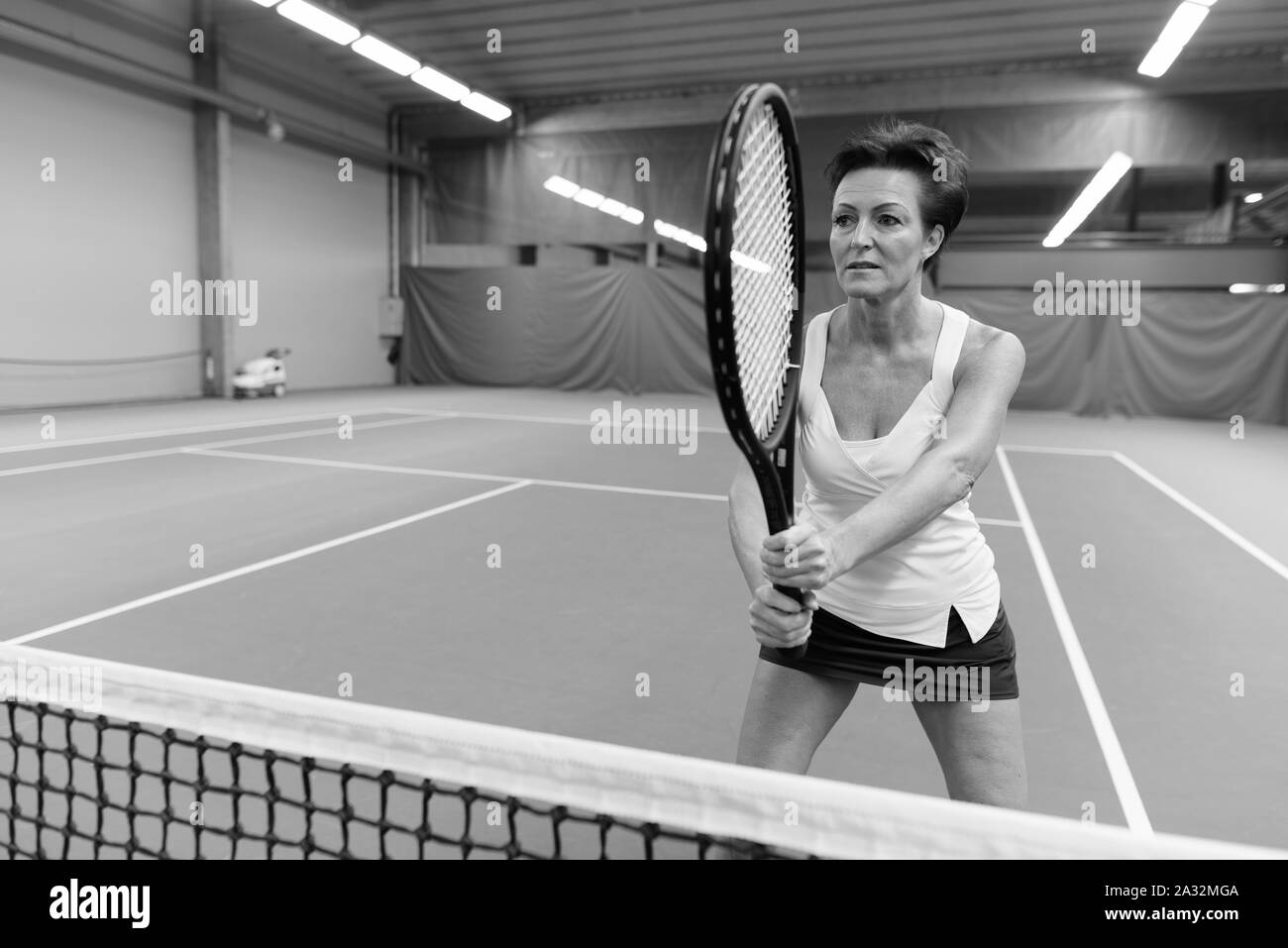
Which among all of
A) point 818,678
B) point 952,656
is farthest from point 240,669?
point 952,656

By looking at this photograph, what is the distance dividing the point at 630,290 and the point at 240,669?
1376 centimetres

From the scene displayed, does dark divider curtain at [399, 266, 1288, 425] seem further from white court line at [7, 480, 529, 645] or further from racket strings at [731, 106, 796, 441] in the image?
racket strings at [731, 106, 796, 441]

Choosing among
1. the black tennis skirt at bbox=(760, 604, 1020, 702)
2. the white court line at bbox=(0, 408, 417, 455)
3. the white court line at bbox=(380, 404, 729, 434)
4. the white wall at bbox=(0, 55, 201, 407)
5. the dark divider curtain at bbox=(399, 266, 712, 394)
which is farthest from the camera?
the dark divider curtain at bbox=(399, 266, 712, 394)

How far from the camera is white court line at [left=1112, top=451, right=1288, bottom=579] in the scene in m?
5.02

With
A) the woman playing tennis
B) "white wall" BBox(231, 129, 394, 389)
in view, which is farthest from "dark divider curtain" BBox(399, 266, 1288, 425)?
the woman playing tennis

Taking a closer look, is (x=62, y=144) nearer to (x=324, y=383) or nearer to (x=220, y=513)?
(x=324, y=383)

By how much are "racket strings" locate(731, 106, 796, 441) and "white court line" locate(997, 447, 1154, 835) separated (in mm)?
769

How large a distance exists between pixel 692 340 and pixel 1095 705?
1338 cm

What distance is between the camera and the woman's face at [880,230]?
1.46 metres

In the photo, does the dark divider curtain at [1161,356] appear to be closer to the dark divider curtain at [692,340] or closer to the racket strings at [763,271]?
the dark divider curtain at [692,340]

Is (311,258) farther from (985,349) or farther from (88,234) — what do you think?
(985,349)
